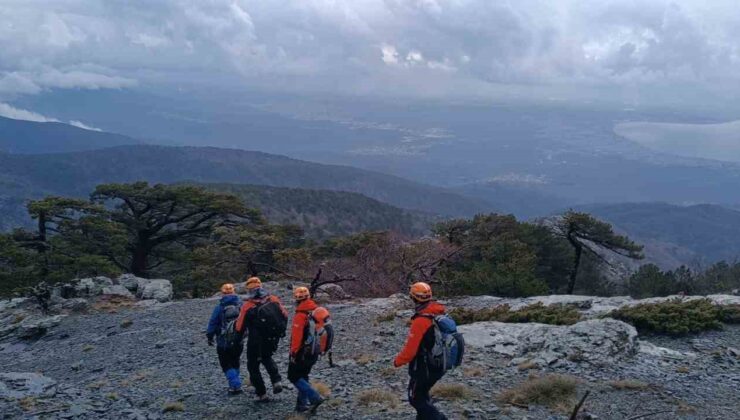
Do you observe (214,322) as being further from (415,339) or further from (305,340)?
(415,339)

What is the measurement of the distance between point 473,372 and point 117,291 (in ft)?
58.0

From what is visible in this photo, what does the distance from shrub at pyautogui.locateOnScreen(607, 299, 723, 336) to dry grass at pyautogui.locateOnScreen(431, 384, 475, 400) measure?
6744mm

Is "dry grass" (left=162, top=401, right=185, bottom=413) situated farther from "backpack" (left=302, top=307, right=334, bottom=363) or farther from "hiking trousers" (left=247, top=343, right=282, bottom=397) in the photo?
"backpack" (left=302, top=307, right=334, bottom=363)

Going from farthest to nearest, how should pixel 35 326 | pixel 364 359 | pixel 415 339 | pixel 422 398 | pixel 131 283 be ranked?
pixel 131 283 → pixel 35 326 → pixel 364 359 → pixel 422 398 → pixel 415 339

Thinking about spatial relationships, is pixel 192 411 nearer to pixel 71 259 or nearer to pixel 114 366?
pixel 114 366

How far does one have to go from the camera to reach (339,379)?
11688 mm

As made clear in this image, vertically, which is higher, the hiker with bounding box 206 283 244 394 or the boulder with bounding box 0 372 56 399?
the hiker with bounding box 206 283 244 394

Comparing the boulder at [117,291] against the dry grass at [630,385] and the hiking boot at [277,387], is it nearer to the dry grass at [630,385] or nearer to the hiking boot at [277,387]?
the hiking boot at [277,387]

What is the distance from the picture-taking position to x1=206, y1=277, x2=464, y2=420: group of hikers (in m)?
7.48

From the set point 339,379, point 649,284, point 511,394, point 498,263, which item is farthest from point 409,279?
point 511,394

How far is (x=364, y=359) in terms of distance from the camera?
512 inches

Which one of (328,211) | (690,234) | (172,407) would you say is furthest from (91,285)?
(690,234)

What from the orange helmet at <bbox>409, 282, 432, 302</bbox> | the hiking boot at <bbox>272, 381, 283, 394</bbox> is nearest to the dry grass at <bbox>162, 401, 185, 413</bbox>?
the hiking boot at <bbox>272, 381, 283, 394</bbox>

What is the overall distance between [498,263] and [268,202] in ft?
228
